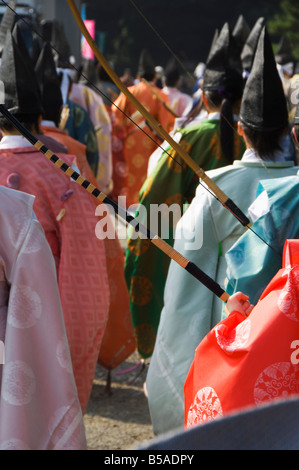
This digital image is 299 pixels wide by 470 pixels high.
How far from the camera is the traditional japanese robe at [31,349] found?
189cm

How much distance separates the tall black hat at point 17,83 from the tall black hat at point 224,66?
77 centimetres

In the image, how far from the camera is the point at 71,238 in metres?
3.17

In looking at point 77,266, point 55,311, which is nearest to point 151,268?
point 77,266

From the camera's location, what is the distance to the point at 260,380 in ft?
5.59

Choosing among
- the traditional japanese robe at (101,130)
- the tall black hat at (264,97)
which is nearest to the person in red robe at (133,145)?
the traditional japanese robe at (101,130)

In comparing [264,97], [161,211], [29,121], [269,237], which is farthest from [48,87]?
[269,237]

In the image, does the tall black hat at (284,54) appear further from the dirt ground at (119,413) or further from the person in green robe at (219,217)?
the person in green robe at (219,217)

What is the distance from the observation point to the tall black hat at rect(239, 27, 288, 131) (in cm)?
271

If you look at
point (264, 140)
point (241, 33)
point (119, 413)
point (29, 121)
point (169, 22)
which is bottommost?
point (169, 22)

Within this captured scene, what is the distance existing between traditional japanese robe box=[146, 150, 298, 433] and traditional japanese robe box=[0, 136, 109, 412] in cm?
35

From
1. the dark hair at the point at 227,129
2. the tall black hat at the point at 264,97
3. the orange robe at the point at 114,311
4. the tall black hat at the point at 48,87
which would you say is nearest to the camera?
the tall black hat at the point at 264,97

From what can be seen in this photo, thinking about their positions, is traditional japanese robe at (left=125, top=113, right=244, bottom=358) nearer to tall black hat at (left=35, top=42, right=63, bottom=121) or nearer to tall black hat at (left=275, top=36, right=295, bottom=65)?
tall black hat at (left=35, top=42, right=63, bottom=121)

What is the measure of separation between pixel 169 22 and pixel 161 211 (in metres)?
27.3

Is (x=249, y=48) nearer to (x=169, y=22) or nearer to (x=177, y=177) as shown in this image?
(x=177, y=177)
